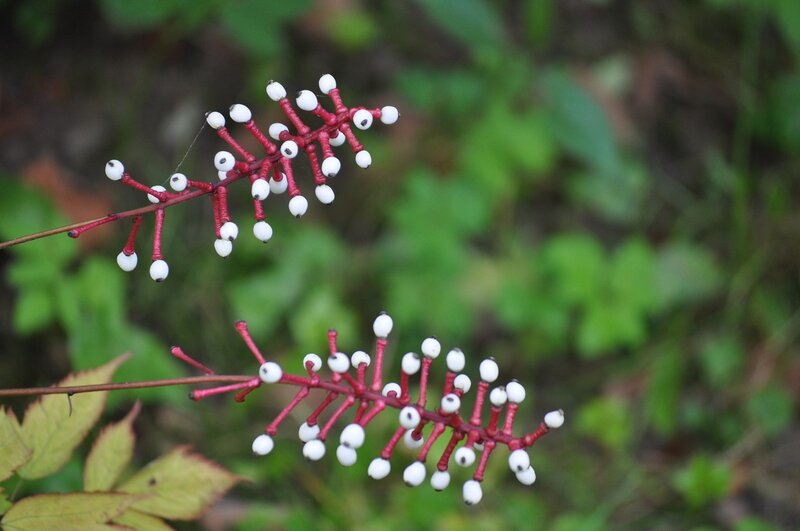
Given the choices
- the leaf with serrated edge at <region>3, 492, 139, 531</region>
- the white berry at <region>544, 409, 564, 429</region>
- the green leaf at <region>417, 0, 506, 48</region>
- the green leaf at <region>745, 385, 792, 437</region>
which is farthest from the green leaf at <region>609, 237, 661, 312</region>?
the leaf with serrated edge at <region>3, 492, 139, 531</region>

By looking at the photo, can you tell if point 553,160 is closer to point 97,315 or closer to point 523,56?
point 523,56

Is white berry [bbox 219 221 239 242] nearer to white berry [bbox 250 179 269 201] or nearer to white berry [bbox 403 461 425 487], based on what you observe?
white berry [bbox 250 179 269 201]

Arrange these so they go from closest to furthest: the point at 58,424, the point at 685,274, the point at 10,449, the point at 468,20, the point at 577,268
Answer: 1. the point at 10,449
2. the point at 58,424
3. the point at 468,20
4. the point at 577,268
5. the point at 685,274

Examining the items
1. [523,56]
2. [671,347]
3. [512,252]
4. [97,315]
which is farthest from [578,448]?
[97,315]

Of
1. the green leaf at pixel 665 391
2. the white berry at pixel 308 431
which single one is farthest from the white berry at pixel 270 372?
the green leaf at pixel 665 391

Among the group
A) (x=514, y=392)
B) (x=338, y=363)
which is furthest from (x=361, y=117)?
(x=514, y=392)

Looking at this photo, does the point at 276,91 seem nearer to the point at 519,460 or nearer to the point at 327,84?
the point at 327,84
